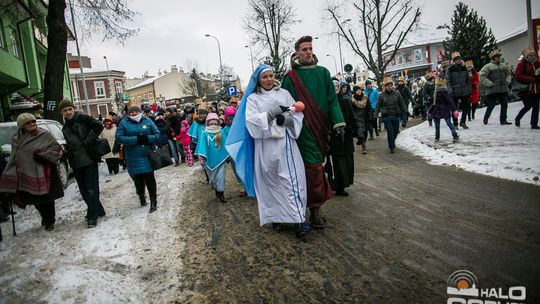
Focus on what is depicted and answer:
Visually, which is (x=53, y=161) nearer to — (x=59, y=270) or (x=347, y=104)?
(x=59, y=270)

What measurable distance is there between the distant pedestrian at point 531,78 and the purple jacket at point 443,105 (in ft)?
5.75

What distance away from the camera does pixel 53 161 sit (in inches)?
224

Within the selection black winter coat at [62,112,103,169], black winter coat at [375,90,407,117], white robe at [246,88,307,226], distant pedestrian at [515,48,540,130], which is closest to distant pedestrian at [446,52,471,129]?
distant pedestrian at [515,48,540,130]

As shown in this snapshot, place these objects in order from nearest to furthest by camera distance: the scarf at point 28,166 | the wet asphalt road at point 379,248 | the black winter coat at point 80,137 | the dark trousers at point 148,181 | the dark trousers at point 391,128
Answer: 1. the wet asphalt road at point 379,248
2. the scarf at point 28,166
3. the black winter coat at point 80,137
4. the dark trousers at point 148,181
5. the dark trousers at point 391,128

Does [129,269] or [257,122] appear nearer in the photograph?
[129,269]

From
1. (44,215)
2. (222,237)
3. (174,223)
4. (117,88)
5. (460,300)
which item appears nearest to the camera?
(460,300)

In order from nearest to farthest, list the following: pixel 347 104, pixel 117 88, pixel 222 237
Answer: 1. pixel 222 237
2. pixel 347 104
3. pixel 117 88

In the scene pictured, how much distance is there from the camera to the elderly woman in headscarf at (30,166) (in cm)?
Result: 554

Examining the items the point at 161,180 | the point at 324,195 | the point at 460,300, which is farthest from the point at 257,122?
the point at 161,180

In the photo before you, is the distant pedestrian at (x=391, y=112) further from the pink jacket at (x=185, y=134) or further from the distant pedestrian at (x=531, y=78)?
the pink jacket at (x=185, y=134)

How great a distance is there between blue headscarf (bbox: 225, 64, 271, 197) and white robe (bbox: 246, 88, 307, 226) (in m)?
0.16

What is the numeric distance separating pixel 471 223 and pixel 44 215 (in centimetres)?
616

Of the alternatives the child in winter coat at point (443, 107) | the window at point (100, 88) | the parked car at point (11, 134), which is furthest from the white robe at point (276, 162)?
the window at point (100, 88)

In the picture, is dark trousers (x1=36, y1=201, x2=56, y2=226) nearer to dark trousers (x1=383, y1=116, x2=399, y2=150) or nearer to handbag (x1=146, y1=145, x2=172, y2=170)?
handbag (x1=146, y1=145, x2=172, y2=170)
